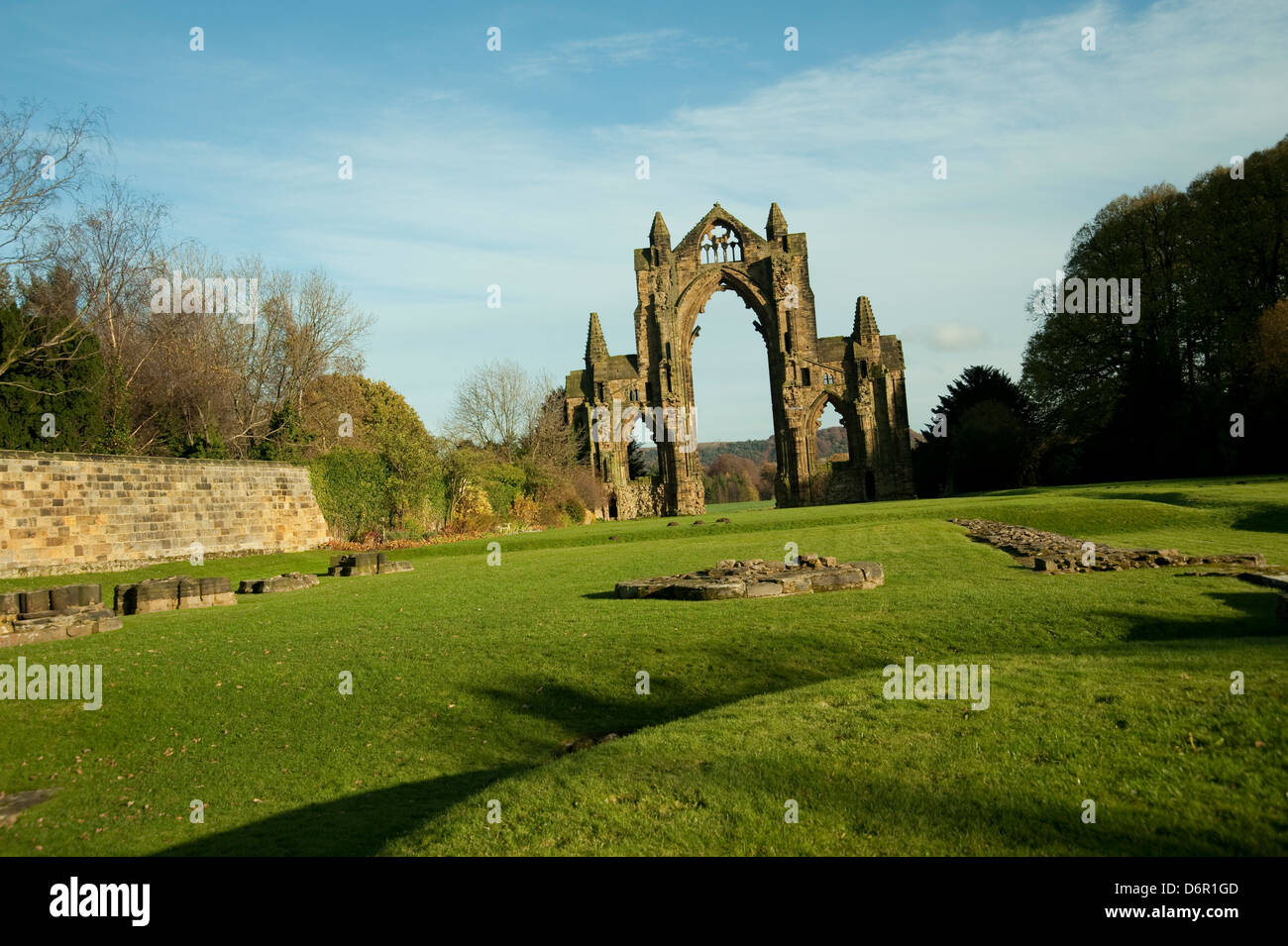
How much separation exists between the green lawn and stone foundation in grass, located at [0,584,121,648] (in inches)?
22.7

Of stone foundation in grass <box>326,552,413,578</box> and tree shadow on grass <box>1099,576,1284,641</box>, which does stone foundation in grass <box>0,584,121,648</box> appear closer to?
stone foundation in grass <box>326,552,413,578</box>

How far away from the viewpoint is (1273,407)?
3216 cm

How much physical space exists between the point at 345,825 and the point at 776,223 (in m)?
53.1

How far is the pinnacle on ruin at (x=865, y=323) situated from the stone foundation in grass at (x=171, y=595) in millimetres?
45002

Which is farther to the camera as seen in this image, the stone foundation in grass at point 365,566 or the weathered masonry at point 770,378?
the weathered masonry at point 770,378

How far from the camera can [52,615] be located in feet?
39.4

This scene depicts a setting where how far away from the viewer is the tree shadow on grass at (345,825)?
18.6ft

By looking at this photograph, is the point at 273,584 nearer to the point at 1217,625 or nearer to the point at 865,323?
the point at 1217,625

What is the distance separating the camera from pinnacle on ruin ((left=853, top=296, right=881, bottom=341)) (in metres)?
53.6

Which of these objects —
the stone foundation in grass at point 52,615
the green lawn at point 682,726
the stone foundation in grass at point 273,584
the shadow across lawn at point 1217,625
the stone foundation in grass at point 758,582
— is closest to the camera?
the green lawn at point 682,726

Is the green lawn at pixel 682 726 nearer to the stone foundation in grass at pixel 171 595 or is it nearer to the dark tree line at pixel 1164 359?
the stone foundation in grass at pixel 171 595

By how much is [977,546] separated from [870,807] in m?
13.7

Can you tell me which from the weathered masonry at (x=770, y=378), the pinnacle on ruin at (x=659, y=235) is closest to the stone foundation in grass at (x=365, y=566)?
the weathered masonry at (x=770, y=378)
